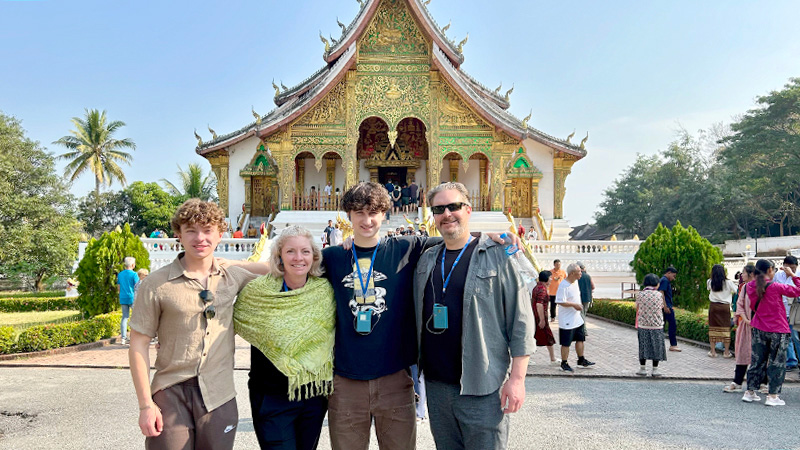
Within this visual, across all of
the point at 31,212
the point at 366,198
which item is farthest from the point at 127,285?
the point at 31,212

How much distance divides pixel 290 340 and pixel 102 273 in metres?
10.1

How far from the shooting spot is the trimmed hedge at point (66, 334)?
852cm

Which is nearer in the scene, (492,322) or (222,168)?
(492,322)

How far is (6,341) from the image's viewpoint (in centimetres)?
833

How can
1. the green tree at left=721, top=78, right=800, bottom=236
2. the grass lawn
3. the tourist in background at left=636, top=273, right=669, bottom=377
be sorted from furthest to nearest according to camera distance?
the green tree at left=721, top=78, right=800, bottom=236 → the grass lawn → the tourist in background at left=636, top=273, right=669, bottom=377

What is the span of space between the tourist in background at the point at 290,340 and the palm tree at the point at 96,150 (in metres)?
42.5

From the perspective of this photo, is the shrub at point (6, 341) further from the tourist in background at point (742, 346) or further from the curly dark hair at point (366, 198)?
the tourist in background at point (742, 346)

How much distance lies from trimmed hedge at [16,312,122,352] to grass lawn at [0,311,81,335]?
351cm

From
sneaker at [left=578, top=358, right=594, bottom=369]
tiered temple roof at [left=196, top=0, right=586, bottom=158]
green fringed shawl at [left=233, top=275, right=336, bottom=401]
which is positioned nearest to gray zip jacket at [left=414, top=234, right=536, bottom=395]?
green fringed shawl at [left=233, top=275, right=336, bottom=401]

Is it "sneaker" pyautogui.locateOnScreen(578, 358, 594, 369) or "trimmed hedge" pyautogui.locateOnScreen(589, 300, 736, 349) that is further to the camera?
"trimmed hedge" pyautogui.locateOnScreen(589, 300, 736, 349)

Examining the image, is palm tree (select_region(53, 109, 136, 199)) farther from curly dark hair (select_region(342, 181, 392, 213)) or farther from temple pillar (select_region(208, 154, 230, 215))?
curly dark hair (select_region(342, 181, 392, 213))

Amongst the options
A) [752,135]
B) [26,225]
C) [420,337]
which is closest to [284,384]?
[420,337]

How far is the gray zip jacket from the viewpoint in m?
2.69

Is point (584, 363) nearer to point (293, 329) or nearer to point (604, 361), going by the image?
point (604, 361)
